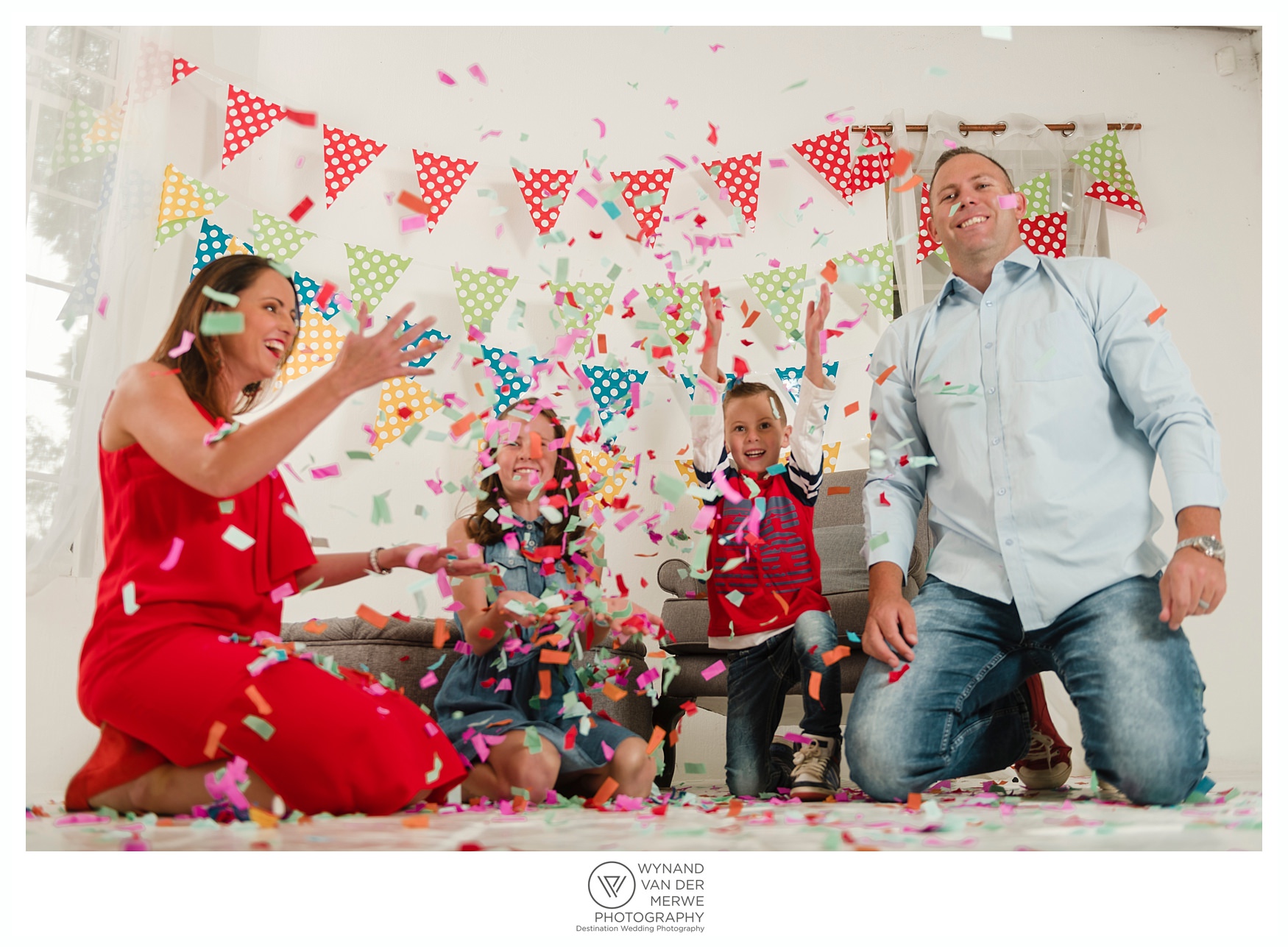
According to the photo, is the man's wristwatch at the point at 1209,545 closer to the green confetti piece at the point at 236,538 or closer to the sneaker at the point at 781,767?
the sneaker at the point at 781,767

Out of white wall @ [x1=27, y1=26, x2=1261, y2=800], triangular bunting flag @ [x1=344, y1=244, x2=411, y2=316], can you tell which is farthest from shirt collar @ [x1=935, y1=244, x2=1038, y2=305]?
triangular bunting flag @ [x1=344, y1=244, x2=411, y2=316]

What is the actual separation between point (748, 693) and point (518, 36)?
129cm

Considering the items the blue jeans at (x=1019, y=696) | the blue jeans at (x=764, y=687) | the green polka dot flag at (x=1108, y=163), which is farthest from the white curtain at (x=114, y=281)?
the green polka dot flag at (x=1108, y=163)

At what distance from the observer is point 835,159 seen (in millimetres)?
2863

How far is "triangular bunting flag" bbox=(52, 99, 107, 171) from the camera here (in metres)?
1.75

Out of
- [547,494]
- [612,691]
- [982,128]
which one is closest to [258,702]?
[547,494]

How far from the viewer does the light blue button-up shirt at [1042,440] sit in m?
1.32

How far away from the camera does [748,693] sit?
1814 millimetres

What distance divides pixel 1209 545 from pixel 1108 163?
227 centimetres

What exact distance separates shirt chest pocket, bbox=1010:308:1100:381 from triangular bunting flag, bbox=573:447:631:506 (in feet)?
4.12

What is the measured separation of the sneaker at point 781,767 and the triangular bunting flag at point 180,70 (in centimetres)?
192

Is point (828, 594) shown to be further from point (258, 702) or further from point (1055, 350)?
point (258, 702)

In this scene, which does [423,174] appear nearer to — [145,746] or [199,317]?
[199,317]
